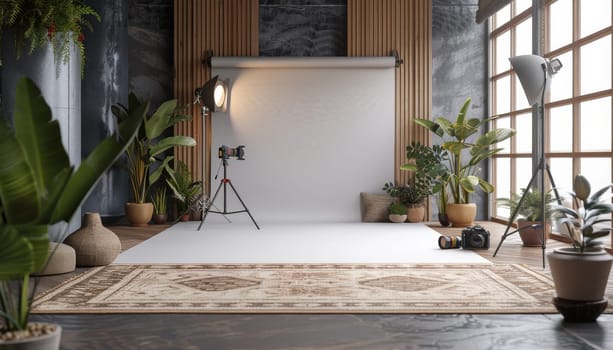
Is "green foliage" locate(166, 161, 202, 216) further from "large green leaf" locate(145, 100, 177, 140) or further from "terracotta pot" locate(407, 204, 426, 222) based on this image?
"terracotta pot" locate(407, 204, 426, 222)

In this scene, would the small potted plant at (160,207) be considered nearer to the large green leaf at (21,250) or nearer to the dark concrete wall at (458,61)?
the dark concrete wall at (458,61)

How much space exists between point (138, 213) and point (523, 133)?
14.5 feet

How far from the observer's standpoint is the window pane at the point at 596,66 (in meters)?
5.04

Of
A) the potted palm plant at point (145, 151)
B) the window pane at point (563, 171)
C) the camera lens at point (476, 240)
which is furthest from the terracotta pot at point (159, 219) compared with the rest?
the window pane at point (563, 171)

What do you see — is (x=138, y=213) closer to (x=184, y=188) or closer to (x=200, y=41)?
(x=184, y=188)

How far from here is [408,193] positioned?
7.81m

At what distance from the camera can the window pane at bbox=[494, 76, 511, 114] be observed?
7488 millimetres

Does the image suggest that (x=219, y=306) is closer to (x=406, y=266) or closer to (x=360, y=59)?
(x=406, y=266)

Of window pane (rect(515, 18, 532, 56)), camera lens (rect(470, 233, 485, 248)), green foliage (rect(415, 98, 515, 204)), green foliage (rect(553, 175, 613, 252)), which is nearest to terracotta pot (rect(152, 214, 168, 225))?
green foliage (rect(415, 98, 515, 204))

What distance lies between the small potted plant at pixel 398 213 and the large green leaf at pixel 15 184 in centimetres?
636

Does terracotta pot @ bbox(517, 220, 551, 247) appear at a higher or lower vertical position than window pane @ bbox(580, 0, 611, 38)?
lower

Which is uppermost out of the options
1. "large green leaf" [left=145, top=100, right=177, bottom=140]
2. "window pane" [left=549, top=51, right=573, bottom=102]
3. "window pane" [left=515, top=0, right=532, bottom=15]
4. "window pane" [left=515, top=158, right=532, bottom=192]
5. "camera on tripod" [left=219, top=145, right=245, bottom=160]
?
"window pane" [left=515, top=0, right=532, bottom=15]

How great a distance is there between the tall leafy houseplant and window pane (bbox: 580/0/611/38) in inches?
177

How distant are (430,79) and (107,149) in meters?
6.87
